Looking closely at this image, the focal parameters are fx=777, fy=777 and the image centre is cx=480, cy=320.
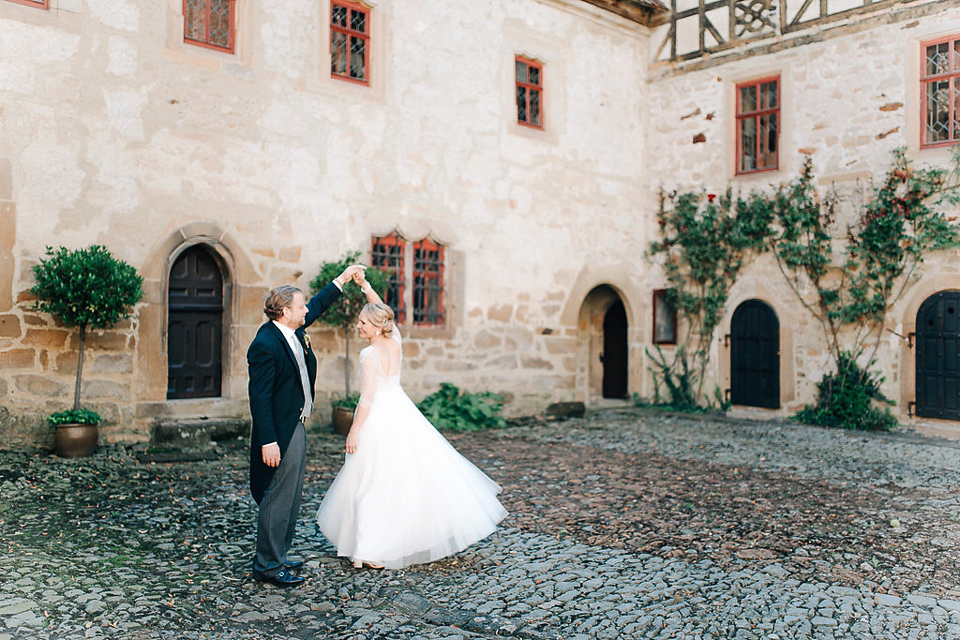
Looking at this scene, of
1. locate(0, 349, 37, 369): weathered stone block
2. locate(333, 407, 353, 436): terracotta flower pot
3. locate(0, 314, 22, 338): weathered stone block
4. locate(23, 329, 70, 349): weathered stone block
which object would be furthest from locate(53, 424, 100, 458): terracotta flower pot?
locate(333, 407, 353, 436): terracotta flower pot

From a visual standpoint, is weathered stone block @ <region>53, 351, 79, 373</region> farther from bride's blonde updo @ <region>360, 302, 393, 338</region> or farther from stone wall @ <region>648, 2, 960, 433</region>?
stone wall @ <region>648, 2, 960, 433</region>

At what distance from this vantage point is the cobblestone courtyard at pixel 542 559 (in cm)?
353

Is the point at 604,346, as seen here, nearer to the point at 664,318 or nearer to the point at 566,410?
the point at 664,318

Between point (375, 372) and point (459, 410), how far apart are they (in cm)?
560

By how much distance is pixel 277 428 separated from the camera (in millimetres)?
3990

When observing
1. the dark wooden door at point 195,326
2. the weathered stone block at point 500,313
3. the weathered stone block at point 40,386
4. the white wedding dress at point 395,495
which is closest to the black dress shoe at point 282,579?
the white wedding dress at point 395,495

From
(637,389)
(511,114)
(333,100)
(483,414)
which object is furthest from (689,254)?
(333,100)

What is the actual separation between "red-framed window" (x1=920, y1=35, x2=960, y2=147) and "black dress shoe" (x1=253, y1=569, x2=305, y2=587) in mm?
9294

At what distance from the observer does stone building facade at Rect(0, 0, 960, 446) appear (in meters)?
7.20

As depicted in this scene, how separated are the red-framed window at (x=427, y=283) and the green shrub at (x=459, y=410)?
895mm

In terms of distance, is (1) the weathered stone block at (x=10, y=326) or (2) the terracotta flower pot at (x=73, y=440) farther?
(1) the weathered stone block at (x=10, y=326)

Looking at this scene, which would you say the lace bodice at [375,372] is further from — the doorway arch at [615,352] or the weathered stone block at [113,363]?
the doorway arch at [615,352]

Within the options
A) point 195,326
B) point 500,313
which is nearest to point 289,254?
point 195,326

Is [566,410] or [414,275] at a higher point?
[414,275]
